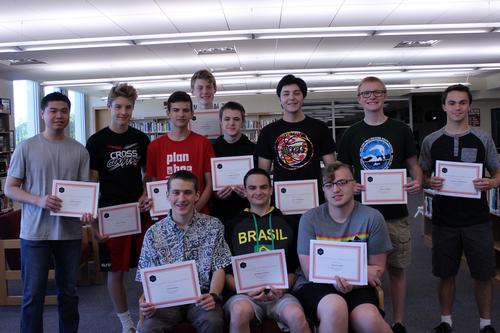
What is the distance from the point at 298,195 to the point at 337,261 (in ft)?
2.01

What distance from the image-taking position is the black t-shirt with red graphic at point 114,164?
2947mm

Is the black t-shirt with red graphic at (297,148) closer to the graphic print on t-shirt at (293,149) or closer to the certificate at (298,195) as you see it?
the graphic print on t-shirt at (293,149)

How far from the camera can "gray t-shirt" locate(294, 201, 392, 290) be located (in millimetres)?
2363

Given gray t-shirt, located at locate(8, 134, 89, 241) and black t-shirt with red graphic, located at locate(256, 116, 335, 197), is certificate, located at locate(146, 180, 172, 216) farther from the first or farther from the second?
black t-shirt with red graphic, located at locate(256, 116, 335, 197)

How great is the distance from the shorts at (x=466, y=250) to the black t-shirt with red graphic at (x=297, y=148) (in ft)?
3.09

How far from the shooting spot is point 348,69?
35.8 ft

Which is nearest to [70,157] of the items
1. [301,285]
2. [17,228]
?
[301,285]

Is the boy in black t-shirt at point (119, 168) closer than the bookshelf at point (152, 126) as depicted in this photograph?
Yes

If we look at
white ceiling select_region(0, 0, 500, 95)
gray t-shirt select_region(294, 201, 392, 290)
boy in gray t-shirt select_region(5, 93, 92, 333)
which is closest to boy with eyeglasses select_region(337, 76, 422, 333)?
gray t-shirt select_region(294, 201, 392, 290)

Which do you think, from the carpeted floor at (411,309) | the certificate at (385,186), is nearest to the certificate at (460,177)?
the certificate at (385,186)

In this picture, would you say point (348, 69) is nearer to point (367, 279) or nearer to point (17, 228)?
point (17, 228)

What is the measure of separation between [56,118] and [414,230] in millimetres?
5996

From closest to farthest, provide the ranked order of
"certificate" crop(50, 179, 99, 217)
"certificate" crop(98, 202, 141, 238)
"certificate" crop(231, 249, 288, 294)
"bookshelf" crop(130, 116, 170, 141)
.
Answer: "certificate" crop(231, 249, 288, 294) → "certificate" crop(50, 179, 99, 217) → "certificate" crop(98, 202, 141, 238) → "bookshelf" crop(130, 116, 170, 141)

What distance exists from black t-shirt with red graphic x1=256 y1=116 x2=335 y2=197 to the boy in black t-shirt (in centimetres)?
89
